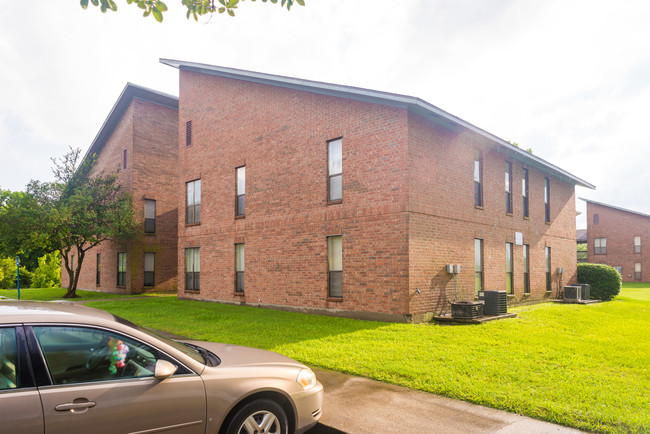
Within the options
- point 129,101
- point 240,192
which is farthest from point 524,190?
point 129,101

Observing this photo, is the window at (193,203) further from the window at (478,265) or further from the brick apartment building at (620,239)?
the brick apartment building at (620,239)

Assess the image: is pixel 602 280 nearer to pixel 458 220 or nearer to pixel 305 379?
pixel 458 220

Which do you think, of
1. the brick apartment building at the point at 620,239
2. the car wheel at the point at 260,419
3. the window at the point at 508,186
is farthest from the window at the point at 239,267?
the brick apartment building at the point at 620,239

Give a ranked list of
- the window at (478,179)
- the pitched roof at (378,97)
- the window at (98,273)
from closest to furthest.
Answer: the pitched roof at (378,97), the window at (478,179), the window at (98,273)

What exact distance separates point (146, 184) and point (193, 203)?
7.26m

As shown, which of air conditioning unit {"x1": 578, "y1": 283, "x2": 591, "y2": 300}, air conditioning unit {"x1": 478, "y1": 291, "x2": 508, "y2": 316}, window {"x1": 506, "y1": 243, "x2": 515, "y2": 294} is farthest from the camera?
air conditioning unit {"x1": 578, "y1": 283, "x2": 591, "y2": 300}

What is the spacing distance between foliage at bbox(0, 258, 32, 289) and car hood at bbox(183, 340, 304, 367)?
154 feet

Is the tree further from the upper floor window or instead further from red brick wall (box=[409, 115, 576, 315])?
the upper floor window

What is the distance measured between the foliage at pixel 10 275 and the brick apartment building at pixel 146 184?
2204cm

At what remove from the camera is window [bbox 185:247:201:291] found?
64.0 feet

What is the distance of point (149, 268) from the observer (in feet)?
83.5

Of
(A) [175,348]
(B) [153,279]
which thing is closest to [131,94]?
(B) [153,279]

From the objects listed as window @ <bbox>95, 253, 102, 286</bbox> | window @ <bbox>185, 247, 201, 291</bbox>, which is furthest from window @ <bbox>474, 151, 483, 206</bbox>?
window @ <bbox>95, 253, 102, 286</bbox>

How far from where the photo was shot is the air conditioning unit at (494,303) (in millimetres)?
12758
